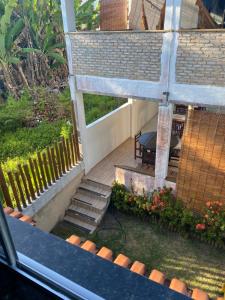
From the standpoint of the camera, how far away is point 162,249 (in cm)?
746

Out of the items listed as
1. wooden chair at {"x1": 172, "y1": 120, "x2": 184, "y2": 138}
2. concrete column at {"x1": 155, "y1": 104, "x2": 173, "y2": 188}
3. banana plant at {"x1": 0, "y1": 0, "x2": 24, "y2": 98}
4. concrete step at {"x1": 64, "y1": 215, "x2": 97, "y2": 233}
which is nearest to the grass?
concrete step at {"x1": 64, "y1": 215, "x2": 97, "y2": 233}

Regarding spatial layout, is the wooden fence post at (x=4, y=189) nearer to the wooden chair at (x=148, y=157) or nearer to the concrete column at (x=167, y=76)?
the concrete column at (x=167, y=76)

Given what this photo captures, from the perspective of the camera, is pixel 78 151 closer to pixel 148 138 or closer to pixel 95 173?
pixel 95 173

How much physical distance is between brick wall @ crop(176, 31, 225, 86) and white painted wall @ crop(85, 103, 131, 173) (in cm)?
424

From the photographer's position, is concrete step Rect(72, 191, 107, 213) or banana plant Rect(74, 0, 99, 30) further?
banana plant Rect(74, 0, 99, 30)

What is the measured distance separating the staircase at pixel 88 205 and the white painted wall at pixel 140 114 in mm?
4137

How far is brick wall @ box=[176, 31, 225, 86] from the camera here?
5.61 meters

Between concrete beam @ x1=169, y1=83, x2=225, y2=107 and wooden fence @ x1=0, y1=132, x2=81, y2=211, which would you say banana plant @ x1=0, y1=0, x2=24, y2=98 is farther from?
concrete beam @ x1=169, y1=83, x2=225, y2=107

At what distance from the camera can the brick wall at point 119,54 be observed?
639cm

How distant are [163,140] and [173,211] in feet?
7.45

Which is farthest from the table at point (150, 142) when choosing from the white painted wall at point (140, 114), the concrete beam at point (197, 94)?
the white painted wall at point (140, 114)

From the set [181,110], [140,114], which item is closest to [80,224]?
[140,114]

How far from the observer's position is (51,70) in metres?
14.7

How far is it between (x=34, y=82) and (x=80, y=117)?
687cm
